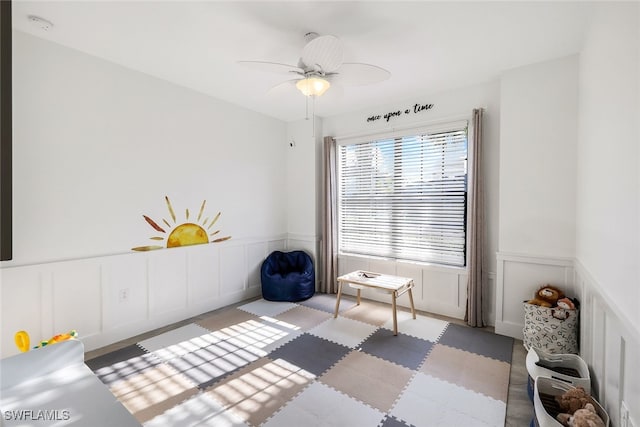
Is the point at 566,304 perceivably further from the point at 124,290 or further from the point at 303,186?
the point at 124,290

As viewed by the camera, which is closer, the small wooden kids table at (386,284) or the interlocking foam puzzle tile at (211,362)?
the interlocking foam puzzle tile at (211,362)

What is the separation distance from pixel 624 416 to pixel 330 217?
3316mm

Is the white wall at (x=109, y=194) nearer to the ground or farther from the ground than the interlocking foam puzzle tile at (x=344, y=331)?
farther from the ground

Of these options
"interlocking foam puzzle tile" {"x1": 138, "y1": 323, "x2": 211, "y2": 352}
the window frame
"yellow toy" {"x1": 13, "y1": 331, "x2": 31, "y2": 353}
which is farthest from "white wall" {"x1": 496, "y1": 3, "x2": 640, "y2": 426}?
"yellow toy" {"x1": 13, "y1": 331, "x2": 31, "y2": 353}

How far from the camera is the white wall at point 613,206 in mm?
1214

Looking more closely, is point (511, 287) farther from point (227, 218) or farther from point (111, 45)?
point (111, 45)

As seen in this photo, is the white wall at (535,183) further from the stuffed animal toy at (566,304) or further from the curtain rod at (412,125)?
the curtain rod at (412,125)

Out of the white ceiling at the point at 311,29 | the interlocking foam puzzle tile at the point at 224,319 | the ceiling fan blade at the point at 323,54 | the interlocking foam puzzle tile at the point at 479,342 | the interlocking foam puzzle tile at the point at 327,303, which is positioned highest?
the white ceiling at the point at 311,29

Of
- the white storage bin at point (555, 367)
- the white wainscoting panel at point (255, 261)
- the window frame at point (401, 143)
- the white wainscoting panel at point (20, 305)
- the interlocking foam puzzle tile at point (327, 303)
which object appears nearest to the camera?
the white storage bin at point (555, 367)

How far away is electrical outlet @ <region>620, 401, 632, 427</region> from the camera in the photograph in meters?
1.23

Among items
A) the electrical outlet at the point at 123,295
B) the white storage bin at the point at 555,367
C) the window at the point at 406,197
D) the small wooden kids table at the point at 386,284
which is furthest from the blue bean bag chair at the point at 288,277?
the white storage bin at the point at 555,367

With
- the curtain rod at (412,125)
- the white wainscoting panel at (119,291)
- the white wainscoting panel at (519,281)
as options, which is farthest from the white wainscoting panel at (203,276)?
the white wainscoting panel at (519,281)

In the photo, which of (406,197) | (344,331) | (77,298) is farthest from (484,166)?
(77,298)

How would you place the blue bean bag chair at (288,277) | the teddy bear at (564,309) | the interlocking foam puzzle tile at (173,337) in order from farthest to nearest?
the blue bean bag chair at (288,277) < the interlocking foam puzzle tile at (173,337) < the teddy bear at (564,309)
